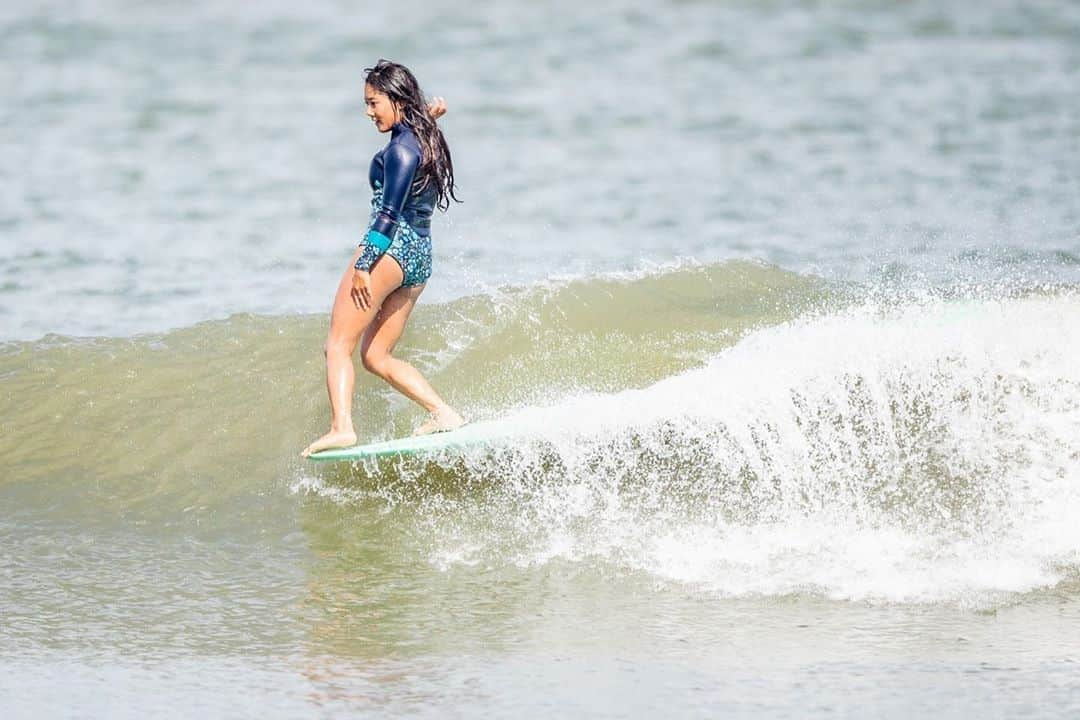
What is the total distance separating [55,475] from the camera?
353 inches

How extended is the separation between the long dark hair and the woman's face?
2 cm

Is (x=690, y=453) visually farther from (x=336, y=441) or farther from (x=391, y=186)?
(x=391, y=186)

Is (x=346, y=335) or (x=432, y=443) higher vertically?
(x=346, y=335)

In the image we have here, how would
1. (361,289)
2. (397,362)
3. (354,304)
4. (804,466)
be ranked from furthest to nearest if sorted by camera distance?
(397,362), (804,466), (354,304), (361,289)

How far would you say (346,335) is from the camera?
7.81m

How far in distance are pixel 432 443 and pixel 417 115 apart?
167 centimetres

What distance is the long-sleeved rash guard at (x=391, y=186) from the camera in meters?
7.40

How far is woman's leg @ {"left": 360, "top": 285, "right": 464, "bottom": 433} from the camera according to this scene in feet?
26.5

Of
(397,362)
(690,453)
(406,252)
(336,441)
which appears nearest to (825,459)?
(690,453)

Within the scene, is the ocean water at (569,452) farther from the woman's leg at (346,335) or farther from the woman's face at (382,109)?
the woman's face at (382,109)

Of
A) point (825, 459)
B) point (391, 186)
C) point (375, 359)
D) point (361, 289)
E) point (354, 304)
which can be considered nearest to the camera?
point (391, 186)

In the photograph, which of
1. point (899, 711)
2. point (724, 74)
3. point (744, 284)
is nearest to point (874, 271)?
point (744, 284)

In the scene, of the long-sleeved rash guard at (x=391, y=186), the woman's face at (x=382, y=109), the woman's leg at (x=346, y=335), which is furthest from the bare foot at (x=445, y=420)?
the woman's face at (x=382, y=109)

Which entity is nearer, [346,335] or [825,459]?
[346,335]
